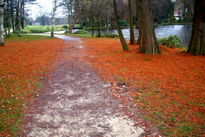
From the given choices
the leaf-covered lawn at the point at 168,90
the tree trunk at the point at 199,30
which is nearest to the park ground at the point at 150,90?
the leaf-covered lawn at the point at 168,90

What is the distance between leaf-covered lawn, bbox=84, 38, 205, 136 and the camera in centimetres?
389

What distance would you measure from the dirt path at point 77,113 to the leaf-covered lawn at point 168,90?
0.68 meters

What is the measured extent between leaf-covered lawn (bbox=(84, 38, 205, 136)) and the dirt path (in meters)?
0.68

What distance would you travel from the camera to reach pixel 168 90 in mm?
5691

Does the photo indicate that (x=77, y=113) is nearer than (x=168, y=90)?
Yes

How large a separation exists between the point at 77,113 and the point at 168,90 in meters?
2.95

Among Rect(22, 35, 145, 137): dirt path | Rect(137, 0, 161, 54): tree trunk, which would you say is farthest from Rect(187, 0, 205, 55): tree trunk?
Rect(22, 35, 145, 137): dirt path

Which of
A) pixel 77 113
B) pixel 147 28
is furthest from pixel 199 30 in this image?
pixel 77 113

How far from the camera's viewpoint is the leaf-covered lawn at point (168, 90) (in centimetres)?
389

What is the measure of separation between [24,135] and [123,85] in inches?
144

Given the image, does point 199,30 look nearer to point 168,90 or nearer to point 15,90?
point 168,90

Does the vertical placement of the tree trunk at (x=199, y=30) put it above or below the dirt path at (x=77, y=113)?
above

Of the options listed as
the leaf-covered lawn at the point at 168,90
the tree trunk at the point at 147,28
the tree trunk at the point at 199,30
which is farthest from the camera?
the tree trunk at the point at 147,28

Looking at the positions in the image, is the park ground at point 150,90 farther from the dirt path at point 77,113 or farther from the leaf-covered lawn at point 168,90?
the dirt path at point 77,113
